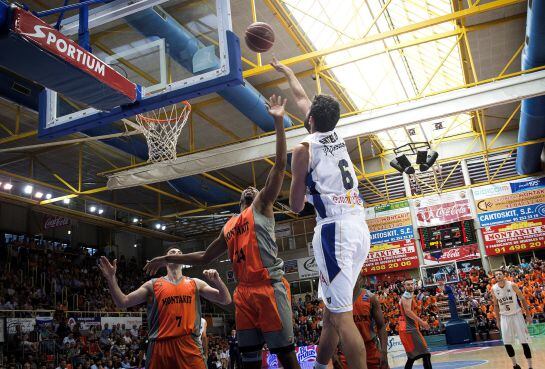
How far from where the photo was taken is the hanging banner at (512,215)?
23531 millimetres

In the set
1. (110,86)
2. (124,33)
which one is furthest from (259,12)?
(110,86)

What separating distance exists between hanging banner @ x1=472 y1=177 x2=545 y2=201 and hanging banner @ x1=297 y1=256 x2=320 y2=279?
9642 millimetres

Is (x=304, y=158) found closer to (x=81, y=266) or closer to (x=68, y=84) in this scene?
(x=68, y=84)

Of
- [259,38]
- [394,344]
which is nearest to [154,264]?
[259,38]

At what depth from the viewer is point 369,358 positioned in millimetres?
5656

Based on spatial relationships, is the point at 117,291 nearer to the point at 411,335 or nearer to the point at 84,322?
the point at 411,335

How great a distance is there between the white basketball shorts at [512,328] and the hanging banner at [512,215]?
16.4m

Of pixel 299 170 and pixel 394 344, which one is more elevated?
pixel 299 170

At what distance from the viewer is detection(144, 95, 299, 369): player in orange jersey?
12.0 feet

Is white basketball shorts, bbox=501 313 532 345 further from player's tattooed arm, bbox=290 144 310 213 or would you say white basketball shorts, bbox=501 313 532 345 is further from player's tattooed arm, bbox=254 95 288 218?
player's tattooed arm, bbox=290 144 310 213

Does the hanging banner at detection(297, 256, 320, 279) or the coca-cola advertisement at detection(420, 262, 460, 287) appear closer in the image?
the coca-cola advertisement at detection(420, 262, 460, 287)

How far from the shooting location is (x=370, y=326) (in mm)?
5879

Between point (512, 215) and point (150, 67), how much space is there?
21.4 meters

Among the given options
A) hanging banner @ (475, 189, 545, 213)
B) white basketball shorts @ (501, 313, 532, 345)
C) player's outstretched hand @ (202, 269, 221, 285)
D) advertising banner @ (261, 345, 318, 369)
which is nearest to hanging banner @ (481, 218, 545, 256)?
hanging banner @ (475, 189, 545, 213)
